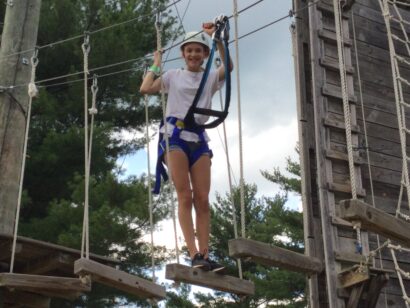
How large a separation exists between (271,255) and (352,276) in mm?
1789

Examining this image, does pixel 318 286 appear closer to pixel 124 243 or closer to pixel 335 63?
pixel 335 63

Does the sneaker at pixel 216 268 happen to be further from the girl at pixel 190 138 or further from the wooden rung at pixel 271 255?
the wooden rung at pixel 271 255

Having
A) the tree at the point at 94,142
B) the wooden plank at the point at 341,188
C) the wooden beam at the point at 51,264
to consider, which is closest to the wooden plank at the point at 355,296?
the wooden plank at the point at 341,188

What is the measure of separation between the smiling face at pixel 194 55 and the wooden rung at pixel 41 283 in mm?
1492

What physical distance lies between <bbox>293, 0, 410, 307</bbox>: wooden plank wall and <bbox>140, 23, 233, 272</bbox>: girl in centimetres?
179

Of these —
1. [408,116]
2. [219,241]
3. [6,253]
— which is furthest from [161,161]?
[219,241]

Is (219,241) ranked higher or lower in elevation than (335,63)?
higher

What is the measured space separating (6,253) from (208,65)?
7.40 feet

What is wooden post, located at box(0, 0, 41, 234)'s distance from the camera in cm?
569

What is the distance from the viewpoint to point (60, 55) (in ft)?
39.9

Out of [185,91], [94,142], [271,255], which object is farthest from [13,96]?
[94,142]

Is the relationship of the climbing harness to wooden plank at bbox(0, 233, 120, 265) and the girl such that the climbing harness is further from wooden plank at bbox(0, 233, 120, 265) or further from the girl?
wooden plank at bbox(0, 233, 120, 265)

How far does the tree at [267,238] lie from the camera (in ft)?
59.6

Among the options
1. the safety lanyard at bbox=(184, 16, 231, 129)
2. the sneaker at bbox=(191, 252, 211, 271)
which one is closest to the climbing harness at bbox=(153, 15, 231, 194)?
the safety lanyard at bbox=(184, 16, 231, 129)
